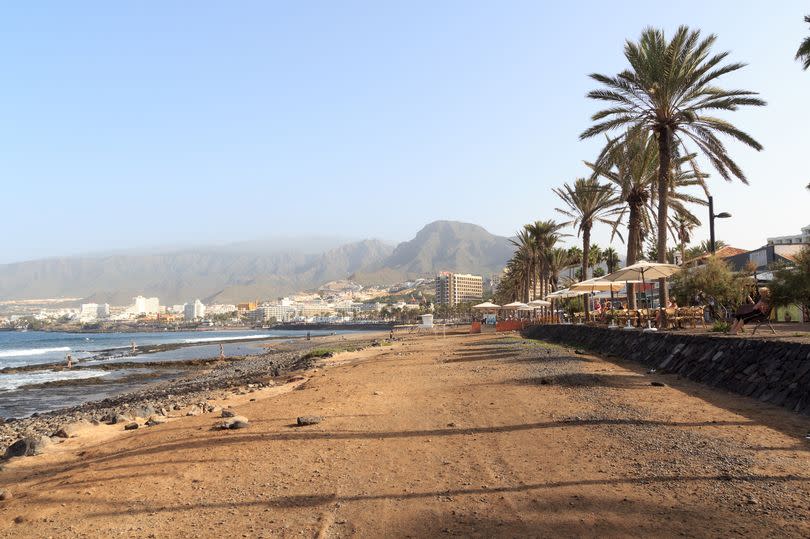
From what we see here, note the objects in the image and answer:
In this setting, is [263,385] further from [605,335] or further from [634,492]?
[634,492]

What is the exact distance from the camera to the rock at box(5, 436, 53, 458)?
9.42 m

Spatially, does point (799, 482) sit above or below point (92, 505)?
above

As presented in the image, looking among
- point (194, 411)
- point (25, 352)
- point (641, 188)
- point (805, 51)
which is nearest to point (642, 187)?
point (641, 188)

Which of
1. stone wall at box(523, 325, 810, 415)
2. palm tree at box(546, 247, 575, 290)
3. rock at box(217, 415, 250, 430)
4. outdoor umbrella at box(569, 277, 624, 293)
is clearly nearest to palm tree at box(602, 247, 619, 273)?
palm tree at box(546, 247, 575, 290)

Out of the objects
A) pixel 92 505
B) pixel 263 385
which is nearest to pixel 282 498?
pixel 92 505

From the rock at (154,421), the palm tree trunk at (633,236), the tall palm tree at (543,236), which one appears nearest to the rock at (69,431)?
the rock at (154,421)

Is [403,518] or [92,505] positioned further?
[92,505]

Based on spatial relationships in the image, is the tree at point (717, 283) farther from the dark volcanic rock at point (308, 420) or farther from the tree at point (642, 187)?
the dark volcanic rock at point (308, 420)

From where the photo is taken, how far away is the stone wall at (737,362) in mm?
8188

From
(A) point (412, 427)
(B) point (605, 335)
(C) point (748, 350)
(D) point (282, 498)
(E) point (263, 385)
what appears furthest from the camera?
(B) point (605, 335)

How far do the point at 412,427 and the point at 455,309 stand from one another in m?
160

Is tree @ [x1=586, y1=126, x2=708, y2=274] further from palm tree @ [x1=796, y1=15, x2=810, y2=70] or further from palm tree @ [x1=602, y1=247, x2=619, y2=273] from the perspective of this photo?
palm tree @ [x1=602, y1=247, x2=619, y2=273]

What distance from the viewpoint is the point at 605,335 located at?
824 inches

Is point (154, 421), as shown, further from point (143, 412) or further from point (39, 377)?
point (39, 377)
